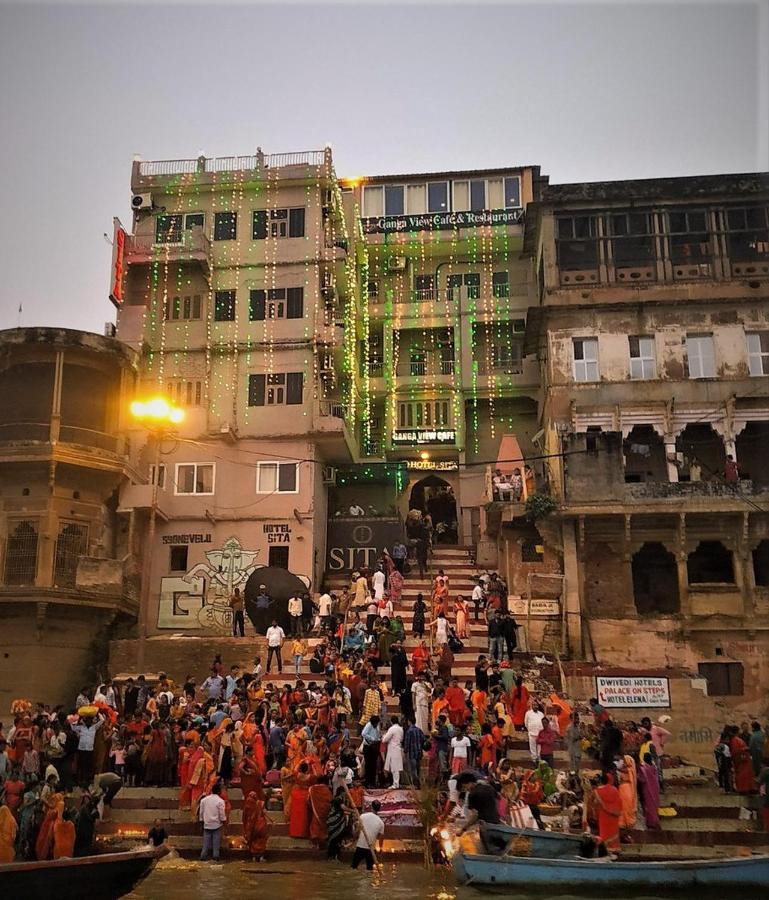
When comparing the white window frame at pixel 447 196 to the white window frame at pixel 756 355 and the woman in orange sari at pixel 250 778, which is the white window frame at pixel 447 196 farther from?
the woman in orange sari at pixel 250 778

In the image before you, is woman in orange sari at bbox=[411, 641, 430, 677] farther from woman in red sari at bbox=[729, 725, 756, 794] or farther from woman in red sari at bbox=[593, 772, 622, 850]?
woman in red sari at bbox=[593, 772, 622, 850]

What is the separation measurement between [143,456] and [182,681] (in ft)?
32.8

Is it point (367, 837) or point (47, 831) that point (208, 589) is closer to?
point (47, 831)

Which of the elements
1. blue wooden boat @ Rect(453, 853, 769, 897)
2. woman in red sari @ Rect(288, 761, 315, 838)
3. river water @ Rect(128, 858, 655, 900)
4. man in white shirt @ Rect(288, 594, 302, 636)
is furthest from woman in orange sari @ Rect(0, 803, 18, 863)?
man in white shirt @ Rect(288, 594, 302, 636)

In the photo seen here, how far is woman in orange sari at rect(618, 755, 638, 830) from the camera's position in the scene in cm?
1478

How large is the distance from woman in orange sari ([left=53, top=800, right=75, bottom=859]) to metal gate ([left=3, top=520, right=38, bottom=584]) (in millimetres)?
16818

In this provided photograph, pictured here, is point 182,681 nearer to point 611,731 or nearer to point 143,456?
point 143,456

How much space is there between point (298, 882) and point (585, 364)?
827 inches

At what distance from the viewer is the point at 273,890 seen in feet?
41.6

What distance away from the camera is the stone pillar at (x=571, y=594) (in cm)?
2708

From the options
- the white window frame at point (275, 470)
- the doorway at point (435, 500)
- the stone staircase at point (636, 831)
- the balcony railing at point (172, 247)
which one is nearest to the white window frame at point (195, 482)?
the white window frame at point (275, 470)

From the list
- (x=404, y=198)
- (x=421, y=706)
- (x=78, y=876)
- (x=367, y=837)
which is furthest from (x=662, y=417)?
(x=78, y=876)

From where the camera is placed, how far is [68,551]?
97.6ft

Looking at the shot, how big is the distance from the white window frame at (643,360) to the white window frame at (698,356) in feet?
3.59
